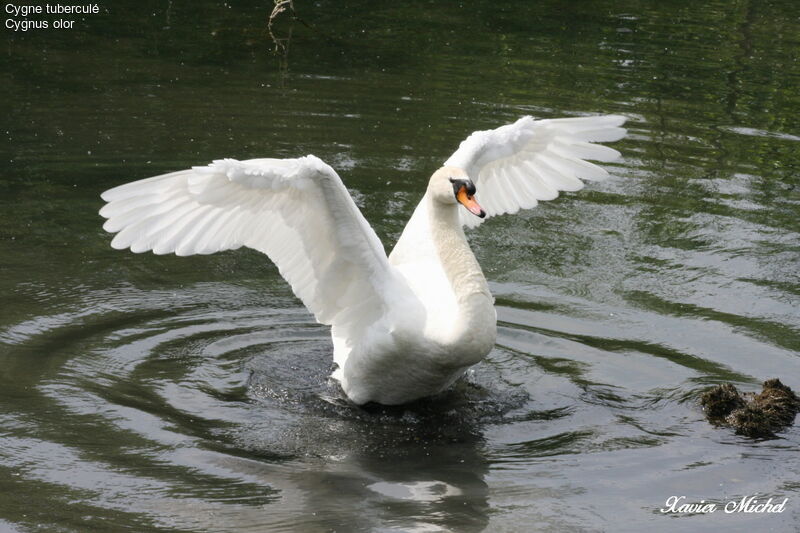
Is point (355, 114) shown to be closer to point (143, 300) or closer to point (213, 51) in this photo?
point (213, 51)

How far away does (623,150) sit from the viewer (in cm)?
1284

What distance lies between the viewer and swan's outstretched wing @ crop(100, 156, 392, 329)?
6852 millimetres

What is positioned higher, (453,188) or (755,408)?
(453,188)

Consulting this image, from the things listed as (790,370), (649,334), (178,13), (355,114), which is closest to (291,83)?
Result: (355,114)

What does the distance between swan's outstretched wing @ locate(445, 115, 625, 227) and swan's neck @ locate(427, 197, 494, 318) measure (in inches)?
33.5

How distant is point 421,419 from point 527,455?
3.03 feet

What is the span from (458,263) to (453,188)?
442 mm

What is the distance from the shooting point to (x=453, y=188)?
23.4ft

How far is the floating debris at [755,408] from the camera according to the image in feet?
22.9

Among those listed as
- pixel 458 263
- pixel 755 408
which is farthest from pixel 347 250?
pixel 755 408

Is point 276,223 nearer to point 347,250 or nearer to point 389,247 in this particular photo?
point 347,250

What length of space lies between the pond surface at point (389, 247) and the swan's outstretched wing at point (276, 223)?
74cm

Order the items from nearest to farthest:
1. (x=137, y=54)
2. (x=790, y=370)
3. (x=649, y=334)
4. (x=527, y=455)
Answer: (x=527, y=455) < (x=790, y=370) < (x=649, y=334) < (x=137, y=54)
